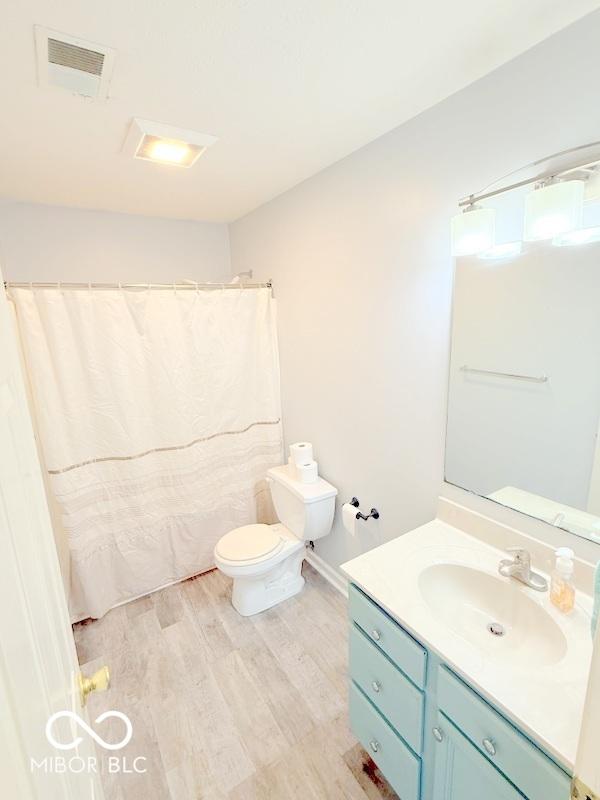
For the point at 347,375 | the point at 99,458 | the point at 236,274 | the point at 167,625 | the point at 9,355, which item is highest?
the point at 236,274

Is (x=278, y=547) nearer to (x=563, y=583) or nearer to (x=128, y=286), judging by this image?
(x=563, y=583)

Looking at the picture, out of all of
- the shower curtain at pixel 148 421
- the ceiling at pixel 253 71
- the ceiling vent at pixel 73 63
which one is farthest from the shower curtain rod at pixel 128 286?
the ceiling vent at pixel 73 63

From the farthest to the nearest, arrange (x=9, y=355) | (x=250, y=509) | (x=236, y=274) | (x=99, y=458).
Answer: (x=236, y=274) < (x=250, y=509) < (x=99, y=458) < (x=9, y=355)

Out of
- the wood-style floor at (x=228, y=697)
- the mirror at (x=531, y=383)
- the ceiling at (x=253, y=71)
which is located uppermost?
the ceiling at (x=253, y=71)

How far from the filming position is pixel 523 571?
3.80ft

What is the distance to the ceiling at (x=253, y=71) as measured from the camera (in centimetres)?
89

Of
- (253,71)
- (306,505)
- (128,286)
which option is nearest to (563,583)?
(306,505)

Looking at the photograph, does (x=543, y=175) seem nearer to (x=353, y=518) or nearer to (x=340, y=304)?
(x=340, y=304)

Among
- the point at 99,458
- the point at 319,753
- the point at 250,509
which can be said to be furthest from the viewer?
the point at 250,509

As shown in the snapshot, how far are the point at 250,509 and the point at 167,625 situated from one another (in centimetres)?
83

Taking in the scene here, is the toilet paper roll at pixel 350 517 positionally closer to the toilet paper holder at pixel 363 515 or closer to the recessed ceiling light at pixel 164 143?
the toilet paper holder at pixel 363 515

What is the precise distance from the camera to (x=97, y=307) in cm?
195

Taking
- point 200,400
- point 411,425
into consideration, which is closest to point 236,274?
point 200,400

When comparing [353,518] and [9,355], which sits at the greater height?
[9,355]
